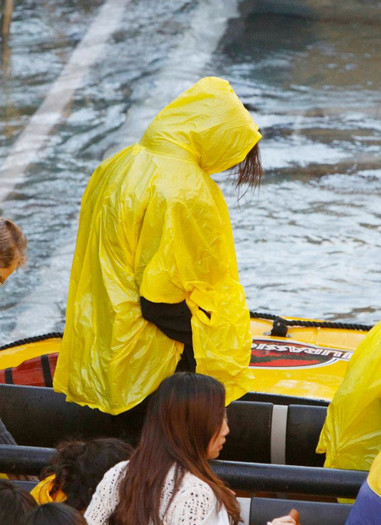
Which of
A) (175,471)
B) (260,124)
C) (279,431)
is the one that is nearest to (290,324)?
(279,431)

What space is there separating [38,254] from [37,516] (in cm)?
507

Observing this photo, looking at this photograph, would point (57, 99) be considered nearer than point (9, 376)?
No

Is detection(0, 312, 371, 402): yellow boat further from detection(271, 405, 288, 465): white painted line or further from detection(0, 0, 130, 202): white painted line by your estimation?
detection(0, 0, 130, 202): white painted line

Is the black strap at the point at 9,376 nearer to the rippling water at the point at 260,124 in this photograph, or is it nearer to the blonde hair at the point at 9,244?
the blonde hair at the point at 9,244

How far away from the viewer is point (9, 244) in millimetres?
3041

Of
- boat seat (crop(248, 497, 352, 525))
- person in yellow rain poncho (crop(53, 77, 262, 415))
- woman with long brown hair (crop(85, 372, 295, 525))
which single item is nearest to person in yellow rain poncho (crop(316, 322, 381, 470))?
boat seat (crop(248, 497, 352, 525))

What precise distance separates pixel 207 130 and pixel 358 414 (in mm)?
968

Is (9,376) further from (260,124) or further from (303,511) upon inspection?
(260,124)

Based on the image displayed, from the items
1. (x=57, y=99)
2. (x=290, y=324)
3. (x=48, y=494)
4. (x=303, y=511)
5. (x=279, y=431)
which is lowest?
(x=57, y=99)

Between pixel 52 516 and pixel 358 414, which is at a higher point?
pixel 52 516

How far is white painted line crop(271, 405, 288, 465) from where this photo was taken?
3338 millimetres

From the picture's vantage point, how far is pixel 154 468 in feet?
7.53

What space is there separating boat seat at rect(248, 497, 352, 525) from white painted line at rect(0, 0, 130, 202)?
17.9ft

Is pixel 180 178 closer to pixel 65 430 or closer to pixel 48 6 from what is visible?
pixel 65 430
